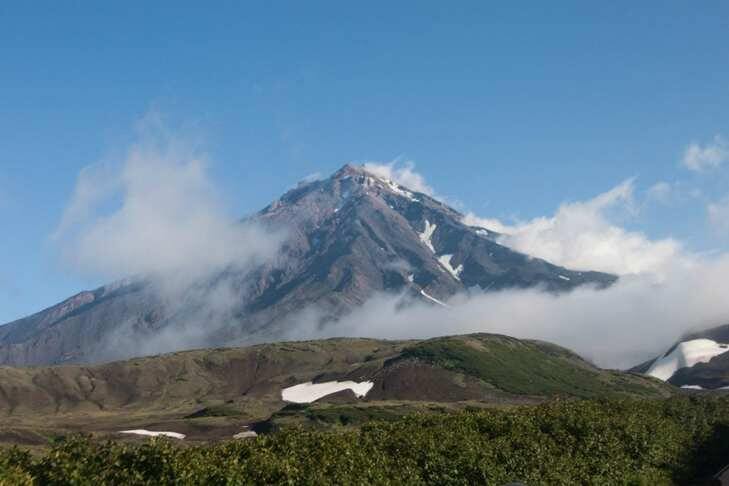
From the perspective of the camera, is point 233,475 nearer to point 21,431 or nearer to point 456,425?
point 456,425

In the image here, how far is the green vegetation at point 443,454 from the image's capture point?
1201 inches

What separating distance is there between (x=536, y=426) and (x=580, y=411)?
695cm

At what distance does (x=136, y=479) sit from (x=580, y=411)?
39.9 m

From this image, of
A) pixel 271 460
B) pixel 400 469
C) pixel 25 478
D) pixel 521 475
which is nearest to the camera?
pixel 25 478

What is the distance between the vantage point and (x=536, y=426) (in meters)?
54.9

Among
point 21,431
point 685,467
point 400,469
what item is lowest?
point 685,467

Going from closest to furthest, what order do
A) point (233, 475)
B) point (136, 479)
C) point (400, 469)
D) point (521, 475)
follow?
point (136, 479), point (233, 475), point (400, 469), point (521, 475)

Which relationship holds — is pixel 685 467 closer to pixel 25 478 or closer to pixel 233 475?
pixel 233 475

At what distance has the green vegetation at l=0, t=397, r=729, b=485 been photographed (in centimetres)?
3052

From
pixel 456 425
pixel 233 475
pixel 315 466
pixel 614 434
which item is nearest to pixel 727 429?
pixel 614 434

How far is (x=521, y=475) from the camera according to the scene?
4641 cm

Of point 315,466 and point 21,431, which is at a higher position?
point 21,431

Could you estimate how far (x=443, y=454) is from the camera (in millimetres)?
44344

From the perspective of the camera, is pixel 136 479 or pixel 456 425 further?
pixel 456 425
